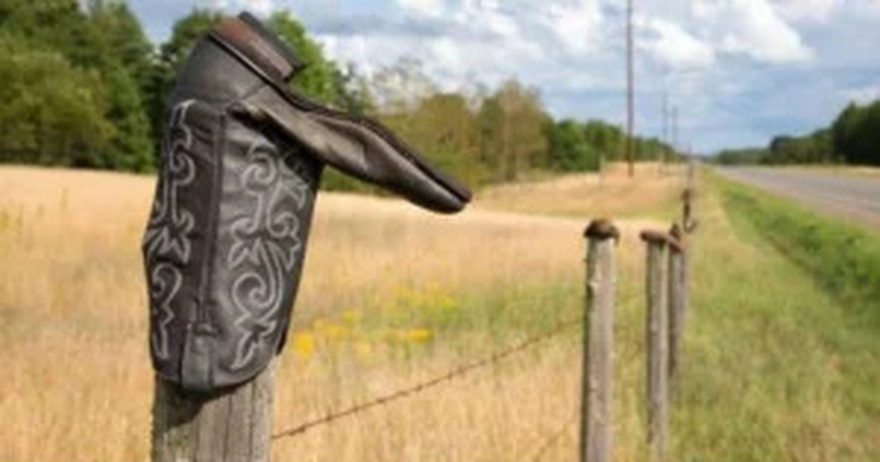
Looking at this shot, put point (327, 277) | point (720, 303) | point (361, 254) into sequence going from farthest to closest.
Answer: point (361, 254)
point (720, 303)
point (327, 277)

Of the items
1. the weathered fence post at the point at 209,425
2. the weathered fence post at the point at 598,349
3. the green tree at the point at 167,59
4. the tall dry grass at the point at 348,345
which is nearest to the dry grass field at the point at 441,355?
the tall dry grass at the point at 348,345

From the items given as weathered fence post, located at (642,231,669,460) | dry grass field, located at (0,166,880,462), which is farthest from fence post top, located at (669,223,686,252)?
dry grass field, located at (0,166,880,462)

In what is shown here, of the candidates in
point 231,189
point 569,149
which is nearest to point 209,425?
point 231,189

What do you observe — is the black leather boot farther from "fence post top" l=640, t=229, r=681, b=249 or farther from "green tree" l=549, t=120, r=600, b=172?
"green tree" l=549, t=120, r=600, b=172

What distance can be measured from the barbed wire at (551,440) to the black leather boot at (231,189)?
3.53 meters

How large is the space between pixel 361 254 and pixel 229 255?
1129 centimetres

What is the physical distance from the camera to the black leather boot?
1.81 m

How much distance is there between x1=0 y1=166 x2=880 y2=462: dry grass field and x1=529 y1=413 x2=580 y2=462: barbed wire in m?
0.02

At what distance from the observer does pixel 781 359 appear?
9.21 meters

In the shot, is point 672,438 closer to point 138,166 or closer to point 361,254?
point 361,254

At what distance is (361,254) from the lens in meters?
13.1

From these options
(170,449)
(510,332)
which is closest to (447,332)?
(510,332)

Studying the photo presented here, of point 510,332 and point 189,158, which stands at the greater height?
point 189,158

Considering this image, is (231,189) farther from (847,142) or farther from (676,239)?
(847,142)
